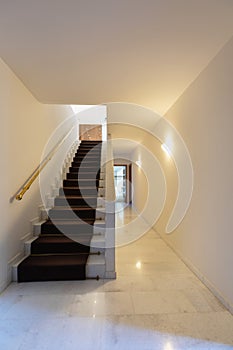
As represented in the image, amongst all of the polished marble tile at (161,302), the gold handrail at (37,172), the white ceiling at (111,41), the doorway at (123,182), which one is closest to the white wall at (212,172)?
the white ceiling at (111,41)

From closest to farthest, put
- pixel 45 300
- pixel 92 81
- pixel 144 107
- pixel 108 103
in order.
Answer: pixel 45 300 < pixel 92 81 < pixel 108 103 < pixel 144 107

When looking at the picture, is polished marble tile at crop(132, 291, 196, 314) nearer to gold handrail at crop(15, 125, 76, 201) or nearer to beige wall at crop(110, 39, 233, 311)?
beige wall at crop(110, 39, 233, 311)

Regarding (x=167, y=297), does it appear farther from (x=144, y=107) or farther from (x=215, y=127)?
(x=144, y=107)

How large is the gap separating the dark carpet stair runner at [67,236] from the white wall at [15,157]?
264 mm

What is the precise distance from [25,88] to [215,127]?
244 cm

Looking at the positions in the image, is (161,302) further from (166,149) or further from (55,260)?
(166,149)

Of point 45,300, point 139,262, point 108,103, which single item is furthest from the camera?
point 108,103

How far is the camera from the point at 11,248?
279cm

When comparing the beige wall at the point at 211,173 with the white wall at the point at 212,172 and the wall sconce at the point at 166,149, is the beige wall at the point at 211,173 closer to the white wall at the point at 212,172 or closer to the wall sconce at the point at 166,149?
the white wall at the point at 212,172

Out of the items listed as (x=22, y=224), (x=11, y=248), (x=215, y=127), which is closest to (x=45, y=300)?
(x=11, y=248)

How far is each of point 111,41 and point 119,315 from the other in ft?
8.04

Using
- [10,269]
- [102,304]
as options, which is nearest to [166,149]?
[102,304]

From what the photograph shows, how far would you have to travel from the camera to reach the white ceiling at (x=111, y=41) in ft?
5.62

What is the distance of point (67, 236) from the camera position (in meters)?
3.51
